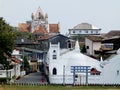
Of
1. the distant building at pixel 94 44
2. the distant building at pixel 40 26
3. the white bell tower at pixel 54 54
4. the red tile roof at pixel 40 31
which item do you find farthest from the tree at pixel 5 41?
the distant building at pixel 40 26

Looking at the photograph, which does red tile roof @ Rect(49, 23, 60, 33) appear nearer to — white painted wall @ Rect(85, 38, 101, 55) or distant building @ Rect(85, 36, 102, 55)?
white painted wall @ Rect(85, 38, 101, 55)

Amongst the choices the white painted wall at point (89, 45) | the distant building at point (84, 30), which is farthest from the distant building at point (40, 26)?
the white painted wall at point (89, 45)

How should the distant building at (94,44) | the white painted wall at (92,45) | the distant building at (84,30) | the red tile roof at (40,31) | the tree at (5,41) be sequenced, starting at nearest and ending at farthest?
the tree at (5,41) < the distant building at (94,44) < the white painted wall at (92,45) < the red tile roof at (40,31) < the distant building at (84,30)

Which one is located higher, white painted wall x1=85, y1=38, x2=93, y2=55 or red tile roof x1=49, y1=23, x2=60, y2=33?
red tile roof x1=49, y1=23, x2=60, y2=33

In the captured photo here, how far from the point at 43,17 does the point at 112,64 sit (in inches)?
5288

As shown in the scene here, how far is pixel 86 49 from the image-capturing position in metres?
94.6

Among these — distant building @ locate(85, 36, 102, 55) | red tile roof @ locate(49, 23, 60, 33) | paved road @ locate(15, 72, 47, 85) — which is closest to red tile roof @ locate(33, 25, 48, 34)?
red tile roof @ locate(49, 23, 60, 33)

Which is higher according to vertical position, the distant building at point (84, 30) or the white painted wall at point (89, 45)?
the distant building at point (84, 30)

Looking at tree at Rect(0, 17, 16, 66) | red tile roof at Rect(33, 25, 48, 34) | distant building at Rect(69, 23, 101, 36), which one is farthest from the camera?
distant building at Rect(69, 23, 101, 36)

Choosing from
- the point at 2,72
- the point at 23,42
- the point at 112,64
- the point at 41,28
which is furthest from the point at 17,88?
the point at 41,28

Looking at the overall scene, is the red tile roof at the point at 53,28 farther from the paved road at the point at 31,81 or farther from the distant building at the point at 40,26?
the paved road at the point at 31,81

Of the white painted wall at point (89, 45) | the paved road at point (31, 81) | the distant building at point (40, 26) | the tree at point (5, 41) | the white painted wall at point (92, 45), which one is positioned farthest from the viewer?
the distant building at point (40, 26)

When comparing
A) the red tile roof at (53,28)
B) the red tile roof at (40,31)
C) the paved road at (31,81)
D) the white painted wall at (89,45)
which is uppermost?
the red tile roof at (53,28)

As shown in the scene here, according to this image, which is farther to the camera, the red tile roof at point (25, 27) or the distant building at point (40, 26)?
the red tile roof at point (25, 27)
